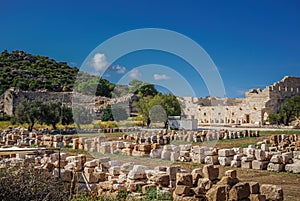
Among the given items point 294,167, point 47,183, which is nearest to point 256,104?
point 294,167

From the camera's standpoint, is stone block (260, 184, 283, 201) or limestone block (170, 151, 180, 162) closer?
stone block (260, 184, 283, 201)

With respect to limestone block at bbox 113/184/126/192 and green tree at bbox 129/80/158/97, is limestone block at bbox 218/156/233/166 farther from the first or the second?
green tree at bbox 129/80/158/97

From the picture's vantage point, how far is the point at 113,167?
1017cm

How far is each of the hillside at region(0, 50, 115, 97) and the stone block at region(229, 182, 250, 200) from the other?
170 feet

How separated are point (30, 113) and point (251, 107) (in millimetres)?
Answer: 29344

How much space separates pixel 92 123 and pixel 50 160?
3182 cm

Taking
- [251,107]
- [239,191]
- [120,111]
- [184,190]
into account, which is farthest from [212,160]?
[251,107]

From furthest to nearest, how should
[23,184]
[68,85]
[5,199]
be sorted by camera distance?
[68,85]
[23,184]
[5,199]

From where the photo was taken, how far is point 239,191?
21.7 feet

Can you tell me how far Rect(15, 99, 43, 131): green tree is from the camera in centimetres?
3422

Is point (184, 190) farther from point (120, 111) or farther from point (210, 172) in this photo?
point (120, 111)

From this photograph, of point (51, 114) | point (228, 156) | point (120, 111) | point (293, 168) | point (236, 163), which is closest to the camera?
point (293, 168)

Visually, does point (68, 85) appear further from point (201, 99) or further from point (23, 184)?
point (23, 184)

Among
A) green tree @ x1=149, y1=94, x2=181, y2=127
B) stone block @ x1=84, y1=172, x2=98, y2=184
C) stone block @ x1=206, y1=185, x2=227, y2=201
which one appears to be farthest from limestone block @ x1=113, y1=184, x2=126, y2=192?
green tree @ x1=149, y1=94, x2=181, y2=127
